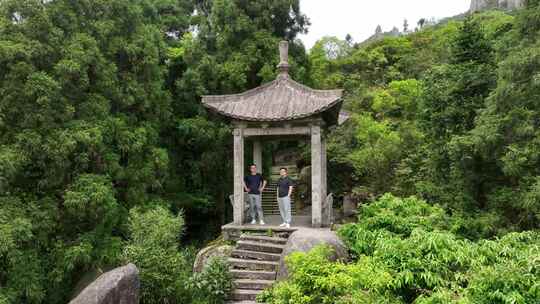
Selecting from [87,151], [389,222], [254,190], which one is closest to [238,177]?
[254,190]

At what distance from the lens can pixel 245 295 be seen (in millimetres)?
7852

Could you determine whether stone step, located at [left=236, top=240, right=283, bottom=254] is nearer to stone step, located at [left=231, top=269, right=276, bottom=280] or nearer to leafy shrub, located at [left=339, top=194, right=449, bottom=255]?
stone step, located at [left=231, top=269, right=276, bottom=280]

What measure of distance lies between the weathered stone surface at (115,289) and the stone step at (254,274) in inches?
77.5

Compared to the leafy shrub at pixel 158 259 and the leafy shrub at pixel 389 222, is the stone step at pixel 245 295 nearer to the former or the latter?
the leafy shrub at pixel 158 259

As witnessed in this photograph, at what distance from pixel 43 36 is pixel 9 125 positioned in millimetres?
2305

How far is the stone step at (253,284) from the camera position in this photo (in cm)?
800

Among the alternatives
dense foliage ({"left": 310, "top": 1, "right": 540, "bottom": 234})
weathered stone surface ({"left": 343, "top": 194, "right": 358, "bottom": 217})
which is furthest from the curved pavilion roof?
weathered stone surface ({"left": 343, "top": 194, "right": 358, "bottom": 217})

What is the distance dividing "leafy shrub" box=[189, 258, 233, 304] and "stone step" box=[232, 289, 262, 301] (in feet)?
0.44

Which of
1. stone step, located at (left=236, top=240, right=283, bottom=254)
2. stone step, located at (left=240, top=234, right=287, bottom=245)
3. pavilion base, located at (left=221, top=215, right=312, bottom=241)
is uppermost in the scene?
pavilion base, located at (left=221, top=215, right=312, bottom=241)

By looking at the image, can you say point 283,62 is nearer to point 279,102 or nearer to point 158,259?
point 279,102

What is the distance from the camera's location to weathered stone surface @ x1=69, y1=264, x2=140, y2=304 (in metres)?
6.89

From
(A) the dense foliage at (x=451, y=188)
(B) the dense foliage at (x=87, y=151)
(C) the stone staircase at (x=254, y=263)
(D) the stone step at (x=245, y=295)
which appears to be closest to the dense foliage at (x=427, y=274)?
(A) the dense foliage at (x=451, y=188)

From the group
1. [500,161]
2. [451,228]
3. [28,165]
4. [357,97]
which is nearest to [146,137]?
[28,165]

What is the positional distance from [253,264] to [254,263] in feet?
0.10
